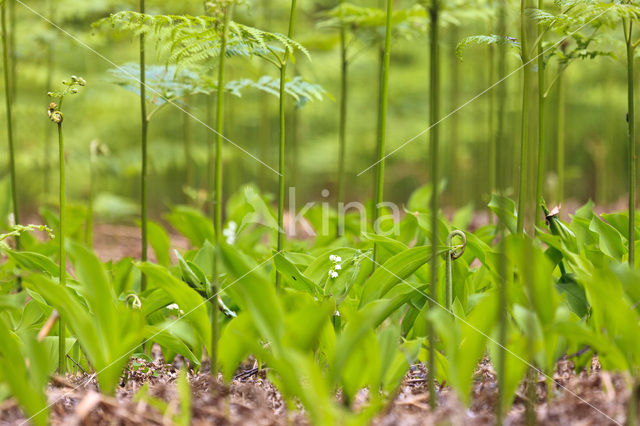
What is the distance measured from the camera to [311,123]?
7.83m

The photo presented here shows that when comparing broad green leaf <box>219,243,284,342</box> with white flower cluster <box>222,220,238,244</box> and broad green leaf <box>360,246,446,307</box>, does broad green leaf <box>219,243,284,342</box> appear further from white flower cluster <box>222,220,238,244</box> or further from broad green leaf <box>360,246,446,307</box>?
white flower cluster <box>222,220,238,244</box>

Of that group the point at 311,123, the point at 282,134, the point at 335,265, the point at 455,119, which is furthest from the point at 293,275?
the point at 311,123

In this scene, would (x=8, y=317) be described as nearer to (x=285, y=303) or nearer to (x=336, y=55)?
(x=285, y=303)

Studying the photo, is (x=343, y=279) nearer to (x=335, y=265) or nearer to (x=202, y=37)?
(x=335, y=265)

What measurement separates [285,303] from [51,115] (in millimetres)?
714

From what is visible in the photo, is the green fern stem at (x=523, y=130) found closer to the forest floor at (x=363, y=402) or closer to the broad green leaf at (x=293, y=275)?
the forest floor at (x=363, y=402)

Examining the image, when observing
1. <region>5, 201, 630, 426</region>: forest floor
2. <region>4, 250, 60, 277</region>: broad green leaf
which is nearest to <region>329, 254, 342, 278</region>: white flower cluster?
<region>5, 201, 630, 426</region>: forest floor

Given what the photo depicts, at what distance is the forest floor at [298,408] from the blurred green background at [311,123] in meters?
2.35

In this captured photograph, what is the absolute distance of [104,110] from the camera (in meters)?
5.24

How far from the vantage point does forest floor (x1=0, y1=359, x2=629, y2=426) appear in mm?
1041

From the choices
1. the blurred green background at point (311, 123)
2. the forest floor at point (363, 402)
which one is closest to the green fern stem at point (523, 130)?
the forest floor at point (363, 402)

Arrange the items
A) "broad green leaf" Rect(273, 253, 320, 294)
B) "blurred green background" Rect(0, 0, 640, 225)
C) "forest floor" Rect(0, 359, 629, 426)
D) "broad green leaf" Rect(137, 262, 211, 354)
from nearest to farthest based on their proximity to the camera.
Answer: "forest floor" Rect(0, 359, 629, 426) < "broad green leaf" Rect(137, 262, 211, 354) < "broad green leaf" Rect(273, 253, 320, 294) < "blurred green background" Rect(0, 0, 640, 225)

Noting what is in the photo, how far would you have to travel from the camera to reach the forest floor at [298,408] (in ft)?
3.42

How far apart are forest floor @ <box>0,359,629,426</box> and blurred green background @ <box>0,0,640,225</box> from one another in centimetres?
235
